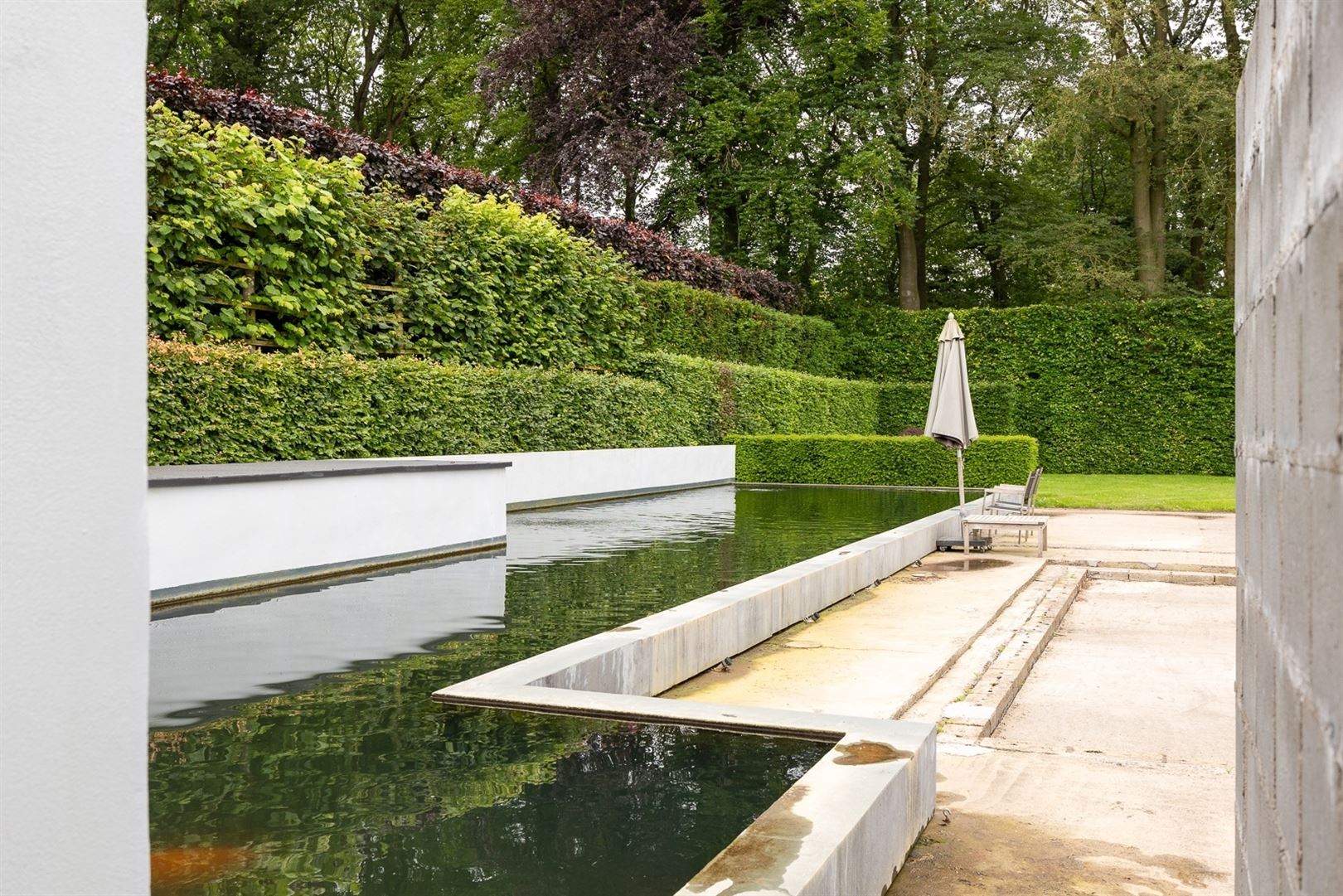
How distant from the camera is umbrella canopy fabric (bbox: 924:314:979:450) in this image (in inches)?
499

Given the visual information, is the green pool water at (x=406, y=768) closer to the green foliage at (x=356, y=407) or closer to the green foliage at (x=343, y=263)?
the green foliage at (x=356, y=407)

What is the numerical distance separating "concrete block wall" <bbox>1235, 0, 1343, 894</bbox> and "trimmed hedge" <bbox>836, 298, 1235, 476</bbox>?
23.8m

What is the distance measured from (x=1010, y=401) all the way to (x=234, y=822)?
23.8 meters

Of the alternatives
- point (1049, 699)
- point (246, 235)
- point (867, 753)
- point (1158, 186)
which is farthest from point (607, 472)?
point (1158, 186)

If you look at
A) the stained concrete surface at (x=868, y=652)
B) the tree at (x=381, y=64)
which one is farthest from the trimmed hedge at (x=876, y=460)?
the tree at (x=381, y=64)

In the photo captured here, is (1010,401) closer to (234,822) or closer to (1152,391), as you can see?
(1152,391)

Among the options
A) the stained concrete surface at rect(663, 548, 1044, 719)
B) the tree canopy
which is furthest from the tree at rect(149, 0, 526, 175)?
the stained concrete surface at rect(663, 548, 1044, 719)

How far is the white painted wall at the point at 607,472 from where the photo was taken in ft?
47.2

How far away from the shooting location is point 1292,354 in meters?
1.66

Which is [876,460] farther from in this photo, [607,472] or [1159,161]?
[1159,161]

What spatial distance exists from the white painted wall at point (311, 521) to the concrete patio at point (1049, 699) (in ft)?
10.9

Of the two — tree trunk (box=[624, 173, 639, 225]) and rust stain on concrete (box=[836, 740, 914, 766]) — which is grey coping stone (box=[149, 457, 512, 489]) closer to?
rust stain on concrete (box=[836, 740, 914, 766])

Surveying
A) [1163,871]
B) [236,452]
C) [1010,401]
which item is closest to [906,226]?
[1010,401]

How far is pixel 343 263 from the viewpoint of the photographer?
12.8 metres
